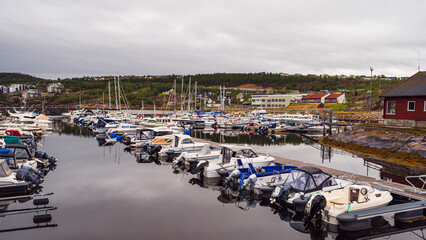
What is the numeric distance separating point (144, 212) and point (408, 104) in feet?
95.0

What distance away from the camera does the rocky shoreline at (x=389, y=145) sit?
77.5 ft

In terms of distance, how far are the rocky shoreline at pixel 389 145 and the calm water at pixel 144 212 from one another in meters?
13.9

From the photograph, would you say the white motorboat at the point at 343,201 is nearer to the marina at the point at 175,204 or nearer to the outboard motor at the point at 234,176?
the marina at the point at 175,204

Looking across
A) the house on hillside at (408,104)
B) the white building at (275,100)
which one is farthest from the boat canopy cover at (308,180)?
the white building at (275,100)

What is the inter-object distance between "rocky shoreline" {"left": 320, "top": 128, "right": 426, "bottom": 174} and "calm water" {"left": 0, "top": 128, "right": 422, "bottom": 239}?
1393 cm

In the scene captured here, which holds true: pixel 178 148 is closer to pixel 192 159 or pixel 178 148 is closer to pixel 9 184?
pixel 192 159

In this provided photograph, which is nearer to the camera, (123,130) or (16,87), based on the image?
(123,130)

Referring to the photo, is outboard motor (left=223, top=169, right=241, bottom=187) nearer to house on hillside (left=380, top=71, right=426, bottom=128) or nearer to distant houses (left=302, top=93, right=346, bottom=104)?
house on hillside (left=380, top=71, right=426, bottom=128)

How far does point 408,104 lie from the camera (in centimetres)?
3072

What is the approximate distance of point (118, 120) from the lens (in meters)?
55.0

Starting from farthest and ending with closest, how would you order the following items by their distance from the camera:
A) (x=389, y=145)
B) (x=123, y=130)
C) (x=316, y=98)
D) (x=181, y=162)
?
(x=316, y=98) < (x=123, y=130) < (x=389, y=145) < (x=181, y=162)

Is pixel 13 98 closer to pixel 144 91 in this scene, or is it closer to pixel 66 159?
pixel 144 91

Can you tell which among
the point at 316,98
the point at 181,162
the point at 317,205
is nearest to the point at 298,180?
the point at 317,205

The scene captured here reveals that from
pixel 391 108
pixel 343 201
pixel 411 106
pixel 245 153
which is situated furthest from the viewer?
pixel 391 108
